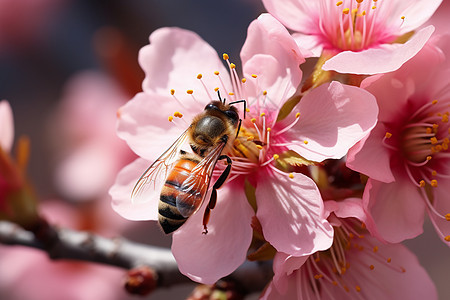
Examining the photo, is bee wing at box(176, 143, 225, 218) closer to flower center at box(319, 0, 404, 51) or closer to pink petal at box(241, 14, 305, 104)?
pink petal at box(241, 14, 305, 104)

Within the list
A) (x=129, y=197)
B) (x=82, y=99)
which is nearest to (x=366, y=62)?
(x=129, y=197)

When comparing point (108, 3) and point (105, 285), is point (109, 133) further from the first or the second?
point (108, 3)

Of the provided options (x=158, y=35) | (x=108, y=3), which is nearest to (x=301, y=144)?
(x=158, y=35)

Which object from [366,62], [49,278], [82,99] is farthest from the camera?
[82,99]

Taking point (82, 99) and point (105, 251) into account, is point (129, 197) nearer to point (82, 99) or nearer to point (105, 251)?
point (105, 251)

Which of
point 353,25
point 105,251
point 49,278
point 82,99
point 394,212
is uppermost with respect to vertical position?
point 353,25

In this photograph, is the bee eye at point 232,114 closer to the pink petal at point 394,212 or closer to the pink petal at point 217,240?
the pink petal at point 217,240
